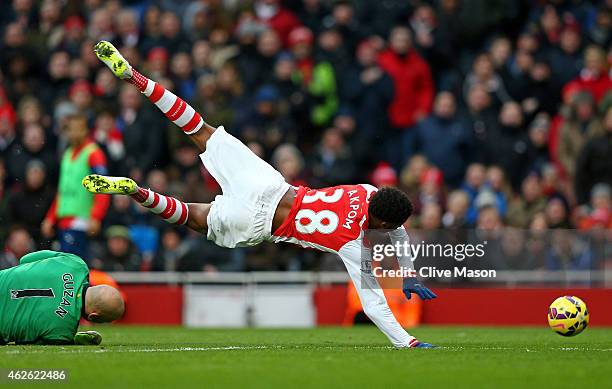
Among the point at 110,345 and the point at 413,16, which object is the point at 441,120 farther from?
the point at 110,345

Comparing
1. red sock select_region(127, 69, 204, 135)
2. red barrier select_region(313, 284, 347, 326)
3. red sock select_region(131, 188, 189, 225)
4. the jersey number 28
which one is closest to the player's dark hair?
the jersey number 28

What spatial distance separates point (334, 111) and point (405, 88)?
122 cm

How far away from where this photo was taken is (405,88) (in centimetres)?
2139

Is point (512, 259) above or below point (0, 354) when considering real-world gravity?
above

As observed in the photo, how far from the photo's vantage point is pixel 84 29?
77.7ft

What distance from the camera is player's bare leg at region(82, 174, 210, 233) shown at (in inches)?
507

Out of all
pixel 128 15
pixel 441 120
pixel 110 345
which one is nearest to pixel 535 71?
pixel 441 120

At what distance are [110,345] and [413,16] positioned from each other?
1138 centimetres

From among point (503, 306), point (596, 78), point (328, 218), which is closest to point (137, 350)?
point (328, 218)

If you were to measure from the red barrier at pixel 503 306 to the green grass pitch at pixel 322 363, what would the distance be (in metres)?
4.09

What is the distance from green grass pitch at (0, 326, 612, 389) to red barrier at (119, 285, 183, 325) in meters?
5.03

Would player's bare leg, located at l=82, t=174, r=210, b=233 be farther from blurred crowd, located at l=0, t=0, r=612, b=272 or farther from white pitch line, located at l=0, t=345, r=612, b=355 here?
blurred crowd, located at l=0, t=0, r=612, b=272

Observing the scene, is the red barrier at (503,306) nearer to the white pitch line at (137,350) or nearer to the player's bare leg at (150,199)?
the player's bare leg at (150,199)

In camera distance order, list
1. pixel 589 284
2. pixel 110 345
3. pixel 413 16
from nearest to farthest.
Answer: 1. pixel 110 345
2. pixel 589 284
3. pixel 413 16
